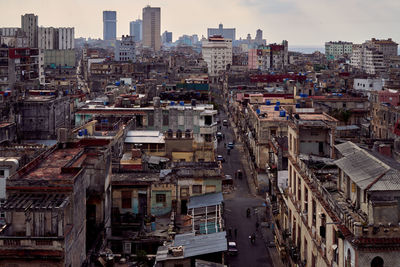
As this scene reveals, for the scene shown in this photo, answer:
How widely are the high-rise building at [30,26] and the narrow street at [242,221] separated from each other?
409 feet

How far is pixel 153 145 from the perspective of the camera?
53531 millimetres

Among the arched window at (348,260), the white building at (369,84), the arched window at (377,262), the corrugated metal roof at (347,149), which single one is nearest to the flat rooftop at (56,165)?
the arched window at (348,260)

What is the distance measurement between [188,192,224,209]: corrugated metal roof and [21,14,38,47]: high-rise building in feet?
515

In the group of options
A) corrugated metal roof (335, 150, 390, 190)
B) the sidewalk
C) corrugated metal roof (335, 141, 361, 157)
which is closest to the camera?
corrugated metal roof (335, 150, 390, 190)

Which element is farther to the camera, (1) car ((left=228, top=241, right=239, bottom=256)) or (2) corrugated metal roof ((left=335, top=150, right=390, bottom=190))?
(1) car ((left=228, top=241, right=239, bottom=256))

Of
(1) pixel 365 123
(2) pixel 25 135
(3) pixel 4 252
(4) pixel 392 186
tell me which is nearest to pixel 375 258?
(4) pixel 392 186

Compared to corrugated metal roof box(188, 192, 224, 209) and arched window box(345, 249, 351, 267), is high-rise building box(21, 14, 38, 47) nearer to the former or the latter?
corrugated metal roof box(188, 192, 224, 209)

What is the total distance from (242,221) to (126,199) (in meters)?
17.5

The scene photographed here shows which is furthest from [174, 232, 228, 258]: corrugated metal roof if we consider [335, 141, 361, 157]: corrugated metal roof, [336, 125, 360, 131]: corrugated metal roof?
[336, 125, 360, 131]: corrugated metal roof

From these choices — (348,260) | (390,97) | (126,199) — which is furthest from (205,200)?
(390,97)

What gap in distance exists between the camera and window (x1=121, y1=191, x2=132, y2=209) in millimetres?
39406

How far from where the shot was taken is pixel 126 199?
39531 millimetres

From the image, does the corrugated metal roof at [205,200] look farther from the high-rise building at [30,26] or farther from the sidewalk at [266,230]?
the high-rise building at [30,26]

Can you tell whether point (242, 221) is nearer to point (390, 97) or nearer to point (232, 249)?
point (232, 249)
